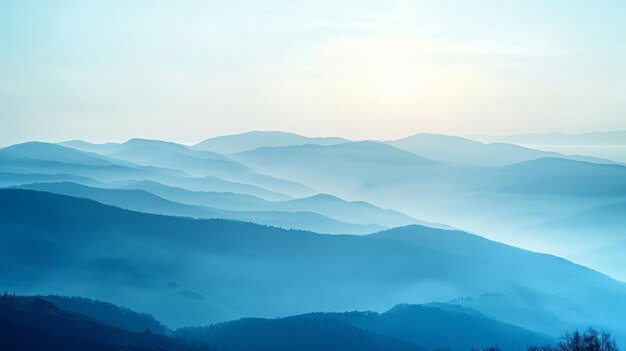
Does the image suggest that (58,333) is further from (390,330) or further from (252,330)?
(390,330)

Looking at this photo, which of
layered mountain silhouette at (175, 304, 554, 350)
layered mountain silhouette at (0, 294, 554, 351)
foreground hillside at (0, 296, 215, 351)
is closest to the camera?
foreground hillside at (0, 296, 215, 351)

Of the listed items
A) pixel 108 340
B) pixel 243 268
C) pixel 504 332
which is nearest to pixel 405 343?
pixel 504 332

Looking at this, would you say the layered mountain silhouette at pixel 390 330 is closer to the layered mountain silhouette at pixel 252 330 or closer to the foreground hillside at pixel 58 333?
the layered mountain silhouette at pixel 252 330

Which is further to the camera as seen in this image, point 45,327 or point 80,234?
point 80,234

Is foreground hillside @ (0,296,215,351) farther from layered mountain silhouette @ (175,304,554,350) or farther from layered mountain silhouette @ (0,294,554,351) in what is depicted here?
layered mountain silhouette @ (175,304,554,350)

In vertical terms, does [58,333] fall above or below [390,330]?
below

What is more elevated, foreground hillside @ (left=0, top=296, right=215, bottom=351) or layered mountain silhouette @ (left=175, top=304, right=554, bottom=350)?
layered mountain silhouette @ (left=175, top=304, right=554, bottom=350)

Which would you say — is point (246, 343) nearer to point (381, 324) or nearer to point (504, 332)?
point (381, 324)

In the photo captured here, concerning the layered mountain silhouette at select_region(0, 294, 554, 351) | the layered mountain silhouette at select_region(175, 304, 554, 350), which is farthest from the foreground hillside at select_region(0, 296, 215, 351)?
the layered mountain silhouette at select_region(175, 304, 554, 350)

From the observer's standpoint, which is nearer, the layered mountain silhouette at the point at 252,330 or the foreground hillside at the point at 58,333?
the foreground hillside at the point at 58,333

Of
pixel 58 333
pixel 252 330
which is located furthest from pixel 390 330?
pixel 58 333

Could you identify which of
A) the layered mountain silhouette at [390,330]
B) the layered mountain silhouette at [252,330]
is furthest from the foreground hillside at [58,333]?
the layered mountain silhouette at [390,330]
